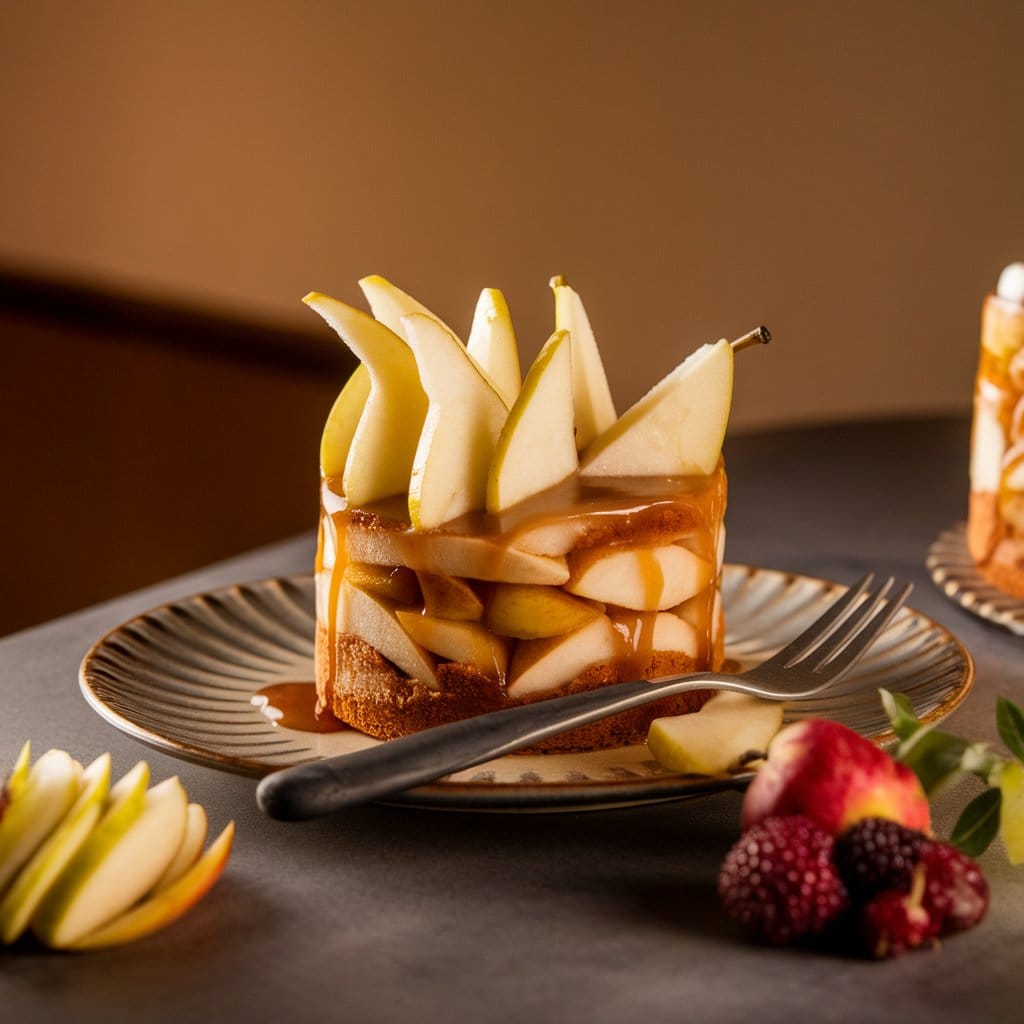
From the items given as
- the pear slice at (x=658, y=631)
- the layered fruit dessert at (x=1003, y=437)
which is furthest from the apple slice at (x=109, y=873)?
the layered fruit dessert at (x=1003, y=437)

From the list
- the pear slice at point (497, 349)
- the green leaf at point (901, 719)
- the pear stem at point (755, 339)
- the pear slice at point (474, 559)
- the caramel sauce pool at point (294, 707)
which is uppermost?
the pear stem at point (755, 339)

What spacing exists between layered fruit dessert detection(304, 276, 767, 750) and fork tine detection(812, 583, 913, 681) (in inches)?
3.8

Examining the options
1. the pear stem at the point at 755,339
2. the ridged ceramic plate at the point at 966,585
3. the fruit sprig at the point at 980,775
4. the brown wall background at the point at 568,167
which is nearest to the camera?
the fruit sprig at the point at 980,775

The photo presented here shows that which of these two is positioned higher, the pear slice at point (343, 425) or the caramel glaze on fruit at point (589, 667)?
the pear slice at point (343, 425)

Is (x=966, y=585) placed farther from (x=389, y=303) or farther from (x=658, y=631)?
(x=389, y=303)

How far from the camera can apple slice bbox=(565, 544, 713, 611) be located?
114 centimetres

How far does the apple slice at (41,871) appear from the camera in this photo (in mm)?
809

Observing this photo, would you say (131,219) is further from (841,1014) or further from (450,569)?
(841,1014)

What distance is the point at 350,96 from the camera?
3.84m

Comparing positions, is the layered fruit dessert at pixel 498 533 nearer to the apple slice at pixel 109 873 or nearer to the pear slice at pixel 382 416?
the pear slice at pixel 382 416

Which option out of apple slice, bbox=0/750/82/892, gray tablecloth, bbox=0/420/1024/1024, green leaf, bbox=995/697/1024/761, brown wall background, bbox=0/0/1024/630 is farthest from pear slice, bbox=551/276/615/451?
brown wall background, bbox=0/0/1024/630

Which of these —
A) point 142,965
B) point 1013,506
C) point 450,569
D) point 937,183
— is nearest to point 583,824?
point 450,569

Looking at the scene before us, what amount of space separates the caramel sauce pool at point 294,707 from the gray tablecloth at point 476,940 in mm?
101

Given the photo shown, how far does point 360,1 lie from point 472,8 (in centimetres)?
29
